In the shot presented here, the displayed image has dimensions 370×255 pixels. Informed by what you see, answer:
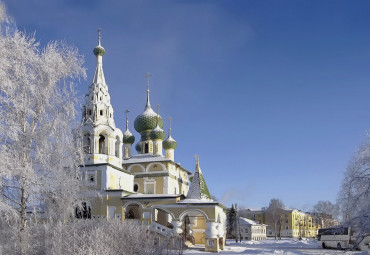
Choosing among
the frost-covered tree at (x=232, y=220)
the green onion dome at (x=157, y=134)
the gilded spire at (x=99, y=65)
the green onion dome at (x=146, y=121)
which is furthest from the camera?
the frost-covered tree at (x=232, y=220)

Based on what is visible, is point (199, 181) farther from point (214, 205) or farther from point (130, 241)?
point (130, 241)

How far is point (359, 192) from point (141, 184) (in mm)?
18416

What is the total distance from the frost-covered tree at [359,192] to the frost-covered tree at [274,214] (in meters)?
59.4

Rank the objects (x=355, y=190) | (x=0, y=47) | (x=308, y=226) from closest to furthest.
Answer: (x=0, y=47) < (x=355, y=190) < (x=308, y=226)

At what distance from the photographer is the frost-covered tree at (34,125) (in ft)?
35.6

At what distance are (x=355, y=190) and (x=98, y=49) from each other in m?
18.0

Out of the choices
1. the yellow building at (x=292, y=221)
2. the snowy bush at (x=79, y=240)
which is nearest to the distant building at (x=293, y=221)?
the yellow building at (x=292, y=221)

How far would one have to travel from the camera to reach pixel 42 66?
11641mm

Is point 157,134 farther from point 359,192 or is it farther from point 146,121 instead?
point 359,192

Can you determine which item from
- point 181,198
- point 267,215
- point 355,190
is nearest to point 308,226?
point 267,215

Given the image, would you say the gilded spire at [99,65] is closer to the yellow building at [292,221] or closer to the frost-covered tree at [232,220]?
the frost-covered tree at [232,220]

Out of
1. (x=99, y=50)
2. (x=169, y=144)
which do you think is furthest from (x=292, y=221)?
(x=99, y=50)

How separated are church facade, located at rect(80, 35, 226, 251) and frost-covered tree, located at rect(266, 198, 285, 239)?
46.9 meters

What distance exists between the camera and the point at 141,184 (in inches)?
1234
